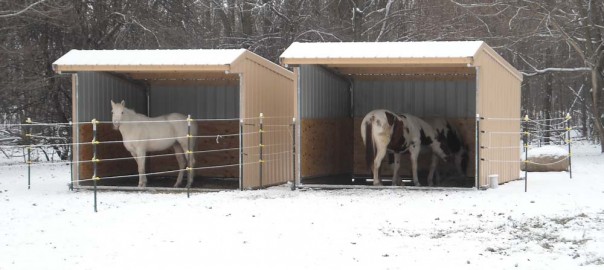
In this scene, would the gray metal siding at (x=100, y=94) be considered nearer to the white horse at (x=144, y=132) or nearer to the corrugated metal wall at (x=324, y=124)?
the white horse at (x=144, y=132)

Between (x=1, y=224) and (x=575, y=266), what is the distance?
23.1 feet

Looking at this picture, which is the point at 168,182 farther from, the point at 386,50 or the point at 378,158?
the point at 386,50

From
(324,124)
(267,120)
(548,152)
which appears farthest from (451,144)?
(267,120)

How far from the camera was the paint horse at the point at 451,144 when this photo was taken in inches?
688

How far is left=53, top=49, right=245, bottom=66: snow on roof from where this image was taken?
1520 cm

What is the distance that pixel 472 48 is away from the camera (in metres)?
14.6

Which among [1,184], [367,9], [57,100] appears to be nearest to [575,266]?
[1,184]

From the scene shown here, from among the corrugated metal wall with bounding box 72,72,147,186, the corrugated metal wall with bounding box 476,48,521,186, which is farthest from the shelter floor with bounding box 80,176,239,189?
the corrugated metal wall with bounding box 476,48,521,186

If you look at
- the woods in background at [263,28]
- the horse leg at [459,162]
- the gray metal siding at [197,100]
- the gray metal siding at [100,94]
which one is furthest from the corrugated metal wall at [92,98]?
the horse leg at [459,162]

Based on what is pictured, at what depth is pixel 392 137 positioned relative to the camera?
16.0 m

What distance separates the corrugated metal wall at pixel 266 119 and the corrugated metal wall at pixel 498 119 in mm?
3974

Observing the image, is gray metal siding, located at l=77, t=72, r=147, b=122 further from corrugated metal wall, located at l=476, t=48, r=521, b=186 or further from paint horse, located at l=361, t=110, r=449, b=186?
corrugated metal wall, located at l=476, t=48, r=521, b=186

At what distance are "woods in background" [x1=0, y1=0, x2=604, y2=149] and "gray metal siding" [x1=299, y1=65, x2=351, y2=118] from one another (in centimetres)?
824

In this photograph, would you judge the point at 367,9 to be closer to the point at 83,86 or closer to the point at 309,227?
the point at 83,86
